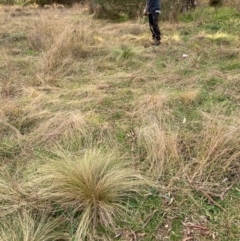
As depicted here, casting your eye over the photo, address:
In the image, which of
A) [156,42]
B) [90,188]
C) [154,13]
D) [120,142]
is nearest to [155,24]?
[154,13]

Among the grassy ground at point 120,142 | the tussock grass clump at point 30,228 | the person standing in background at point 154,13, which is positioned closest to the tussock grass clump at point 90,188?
the grassy ground at point 120,142

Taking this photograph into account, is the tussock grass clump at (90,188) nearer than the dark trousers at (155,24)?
Yes

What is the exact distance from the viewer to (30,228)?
2.13 metres

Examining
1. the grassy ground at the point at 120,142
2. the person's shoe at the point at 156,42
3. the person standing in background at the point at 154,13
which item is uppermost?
the person standing in background at the point at 154,13

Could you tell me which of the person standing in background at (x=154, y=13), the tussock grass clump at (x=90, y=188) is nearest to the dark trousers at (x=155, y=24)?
the person standing in background at (x=154, y=13)

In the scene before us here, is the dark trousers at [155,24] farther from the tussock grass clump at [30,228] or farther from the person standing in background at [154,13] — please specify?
the tussock grass clump at [30,228]

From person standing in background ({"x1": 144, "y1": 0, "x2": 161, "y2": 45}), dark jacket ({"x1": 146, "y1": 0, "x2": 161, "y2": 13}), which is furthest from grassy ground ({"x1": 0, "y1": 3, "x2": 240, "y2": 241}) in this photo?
dark jacket ({"x1": 146, "y1": 0, "x2": 161, "y2": 13})

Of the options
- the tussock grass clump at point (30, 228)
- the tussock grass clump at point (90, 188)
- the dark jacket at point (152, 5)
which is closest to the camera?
the tussock grass clump at point (30, 228)

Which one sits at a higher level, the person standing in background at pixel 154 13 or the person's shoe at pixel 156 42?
the person standing in background at pixel 154 13

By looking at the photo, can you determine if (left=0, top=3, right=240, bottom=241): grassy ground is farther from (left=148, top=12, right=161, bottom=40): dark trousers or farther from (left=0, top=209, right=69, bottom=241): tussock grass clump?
(left=148, top=12, right=161, bottom=40): dark trousers

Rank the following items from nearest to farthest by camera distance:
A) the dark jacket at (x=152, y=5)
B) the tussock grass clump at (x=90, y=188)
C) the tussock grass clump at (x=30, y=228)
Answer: the tussock grass clump at (x=30, y=228)
the tussock grass clump at (x=90, y=188)
the dark jacket at (x=152, y=5)

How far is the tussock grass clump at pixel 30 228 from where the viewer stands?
2.07 m

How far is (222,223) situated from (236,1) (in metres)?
9.01

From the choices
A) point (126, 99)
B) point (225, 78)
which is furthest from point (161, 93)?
point (225, 78)
